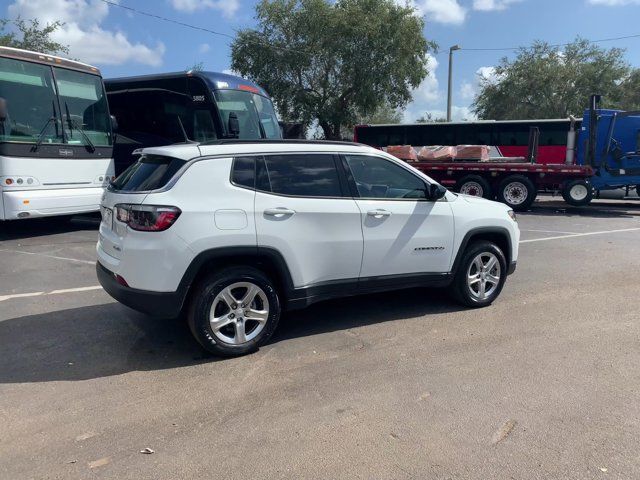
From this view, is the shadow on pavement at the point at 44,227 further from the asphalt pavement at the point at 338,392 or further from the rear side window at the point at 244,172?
the rear side window at the point at 244,172

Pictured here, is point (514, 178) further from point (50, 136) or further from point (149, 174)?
point (149, 174)

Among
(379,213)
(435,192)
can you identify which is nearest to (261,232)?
(379,213)

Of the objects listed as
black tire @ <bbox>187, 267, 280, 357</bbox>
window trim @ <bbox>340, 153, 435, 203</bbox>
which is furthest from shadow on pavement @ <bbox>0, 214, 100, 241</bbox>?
window trim @ <bbox>340, 153, 435, 203</bbox>

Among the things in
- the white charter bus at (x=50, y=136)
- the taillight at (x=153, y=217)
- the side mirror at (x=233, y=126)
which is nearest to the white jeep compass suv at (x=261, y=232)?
the taillight at (x=153, y=217)

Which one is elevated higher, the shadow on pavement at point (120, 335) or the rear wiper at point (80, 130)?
the rear wiper at point (80, 130)

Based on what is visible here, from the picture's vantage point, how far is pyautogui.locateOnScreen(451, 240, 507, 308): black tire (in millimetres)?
5520

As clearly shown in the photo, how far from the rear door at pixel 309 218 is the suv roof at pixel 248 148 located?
8cm

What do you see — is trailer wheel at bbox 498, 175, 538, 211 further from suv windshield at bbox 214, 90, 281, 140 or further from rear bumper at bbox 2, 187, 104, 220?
rear bumper at bbox 2, 187, 104, 220

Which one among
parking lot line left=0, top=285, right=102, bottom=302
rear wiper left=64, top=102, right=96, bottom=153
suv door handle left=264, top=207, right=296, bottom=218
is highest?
rear wiper left=64, top=102, right=96, bottom=153

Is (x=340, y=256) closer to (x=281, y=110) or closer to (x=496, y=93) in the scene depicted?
(x=281, y=110)

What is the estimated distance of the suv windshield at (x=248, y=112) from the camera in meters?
11.6

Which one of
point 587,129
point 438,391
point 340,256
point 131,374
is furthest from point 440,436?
point 587,129

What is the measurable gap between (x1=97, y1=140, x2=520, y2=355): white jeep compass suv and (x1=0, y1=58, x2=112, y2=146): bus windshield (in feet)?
18.6

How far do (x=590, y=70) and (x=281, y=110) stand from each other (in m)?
19.5
